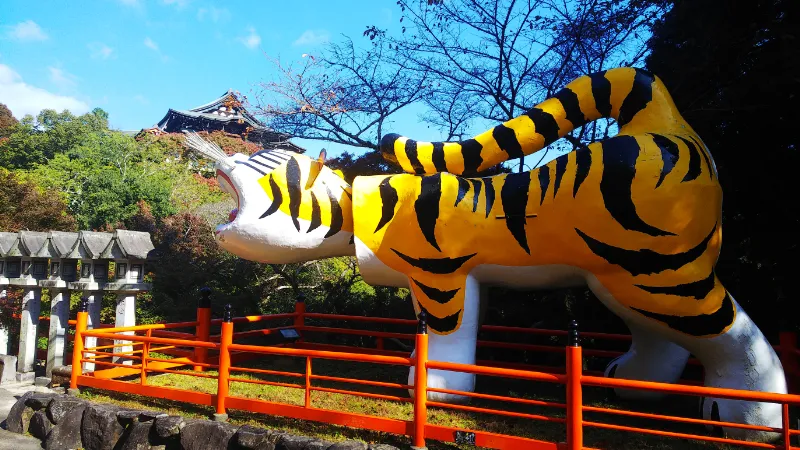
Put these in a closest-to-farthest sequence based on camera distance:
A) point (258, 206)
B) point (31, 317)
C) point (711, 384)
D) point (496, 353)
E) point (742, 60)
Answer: point (711, 384) → point (258, 206) → point (742, 60) → point (31, 317) → point (496, 353)

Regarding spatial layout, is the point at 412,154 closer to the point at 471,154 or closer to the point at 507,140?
the point at 471,154

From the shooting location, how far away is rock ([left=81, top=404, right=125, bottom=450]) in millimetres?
4207

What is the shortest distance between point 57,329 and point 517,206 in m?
5.11

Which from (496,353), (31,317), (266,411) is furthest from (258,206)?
(496,353)

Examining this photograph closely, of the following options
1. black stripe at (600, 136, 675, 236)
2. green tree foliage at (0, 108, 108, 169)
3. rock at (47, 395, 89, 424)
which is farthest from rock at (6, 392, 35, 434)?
green tree foliage at (0, 108, 108, 169)

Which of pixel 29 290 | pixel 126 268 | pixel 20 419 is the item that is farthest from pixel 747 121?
pixel 29 290

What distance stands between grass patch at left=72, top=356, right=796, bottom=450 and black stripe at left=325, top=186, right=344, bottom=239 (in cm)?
150

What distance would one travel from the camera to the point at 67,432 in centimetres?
437

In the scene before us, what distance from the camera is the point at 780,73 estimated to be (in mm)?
Answer: 5367

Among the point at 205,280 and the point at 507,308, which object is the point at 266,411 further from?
the point at 205,280

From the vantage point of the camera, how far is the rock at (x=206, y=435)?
12.6 feet

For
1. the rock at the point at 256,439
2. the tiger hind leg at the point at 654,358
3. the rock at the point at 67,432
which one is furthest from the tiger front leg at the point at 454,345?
the rock at the point at 67,432

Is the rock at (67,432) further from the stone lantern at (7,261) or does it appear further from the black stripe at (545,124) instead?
the black stripe at (545,124)

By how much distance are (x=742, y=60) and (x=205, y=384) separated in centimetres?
667
